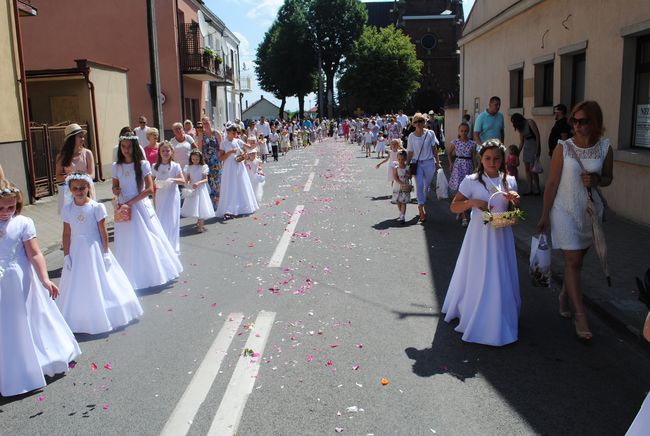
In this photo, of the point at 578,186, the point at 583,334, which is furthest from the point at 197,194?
the point at 583,334

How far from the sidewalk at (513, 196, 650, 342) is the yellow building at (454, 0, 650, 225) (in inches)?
37.5

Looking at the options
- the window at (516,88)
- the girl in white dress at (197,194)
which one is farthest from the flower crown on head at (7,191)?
Result: the window at (516,88)

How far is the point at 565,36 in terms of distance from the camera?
13320 millimetres

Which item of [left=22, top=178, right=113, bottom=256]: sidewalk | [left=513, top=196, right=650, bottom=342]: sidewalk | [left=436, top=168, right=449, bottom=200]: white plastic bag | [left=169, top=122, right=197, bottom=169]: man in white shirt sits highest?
[left=169, top=122, right=197, bottom=169]: man in white shirt

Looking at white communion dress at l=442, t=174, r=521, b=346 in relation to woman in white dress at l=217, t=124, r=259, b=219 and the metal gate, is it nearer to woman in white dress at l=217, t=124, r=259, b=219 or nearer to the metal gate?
woman in white dress at l=217, t=124, r=259, b=219

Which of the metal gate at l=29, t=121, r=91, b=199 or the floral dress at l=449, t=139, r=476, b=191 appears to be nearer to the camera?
the floral dress at l=449, t=139, r=476, b=191

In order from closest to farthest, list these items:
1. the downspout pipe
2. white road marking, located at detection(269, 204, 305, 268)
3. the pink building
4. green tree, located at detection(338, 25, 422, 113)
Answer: white road marking, located at detection(269, 204, 305, 268), the downspout pipe, the pink building, green tree, located at detection(338, 25, 422, 113)

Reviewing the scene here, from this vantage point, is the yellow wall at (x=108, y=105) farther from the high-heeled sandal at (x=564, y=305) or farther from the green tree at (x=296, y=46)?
the green tree at (x=296, y=46)

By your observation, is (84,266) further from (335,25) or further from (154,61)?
(335,25)

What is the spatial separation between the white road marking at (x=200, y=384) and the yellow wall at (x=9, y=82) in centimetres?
1116

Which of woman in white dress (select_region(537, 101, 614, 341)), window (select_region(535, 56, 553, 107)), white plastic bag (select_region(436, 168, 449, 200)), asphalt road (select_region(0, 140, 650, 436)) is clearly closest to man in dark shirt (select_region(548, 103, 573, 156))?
white plastic bag (select_region(436, 168, 449, 200))

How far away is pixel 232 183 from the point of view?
40.5 ft

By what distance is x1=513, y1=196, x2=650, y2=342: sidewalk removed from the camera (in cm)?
566

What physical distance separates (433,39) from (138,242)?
65634 millimetres
